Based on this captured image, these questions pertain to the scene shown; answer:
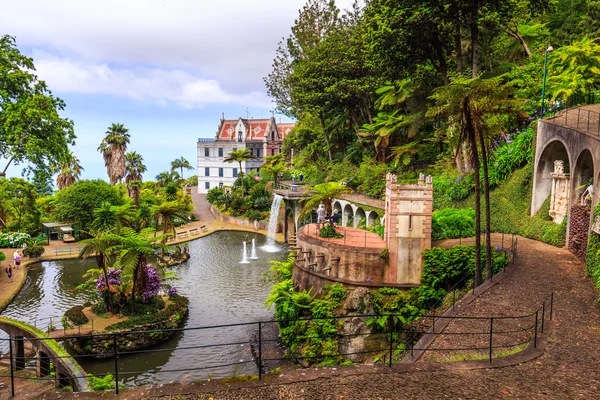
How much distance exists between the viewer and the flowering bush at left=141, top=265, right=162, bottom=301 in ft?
66.5

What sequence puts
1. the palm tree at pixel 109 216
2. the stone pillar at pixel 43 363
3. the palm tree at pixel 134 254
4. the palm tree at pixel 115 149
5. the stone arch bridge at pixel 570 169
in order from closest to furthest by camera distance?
the stone pillar at pixel 43 363, the stone arch bridge at pixel 570 169, the palm tree at pixel 134 254, the palm tree at pixel 109 216, the palm tree at pixel 115 149

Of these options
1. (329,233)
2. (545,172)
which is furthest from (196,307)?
(545,172)

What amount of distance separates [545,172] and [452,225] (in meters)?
5.79

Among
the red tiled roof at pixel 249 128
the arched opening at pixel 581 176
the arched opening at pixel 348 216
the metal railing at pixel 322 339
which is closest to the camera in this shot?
the metal railing at pixel 322 339

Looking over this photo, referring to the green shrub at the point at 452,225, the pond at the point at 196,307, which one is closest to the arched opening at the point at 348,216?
the pond at the point at 196,307

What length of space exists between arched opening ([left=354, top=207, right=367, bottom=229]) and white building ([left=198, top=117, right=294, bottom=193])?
114 feet

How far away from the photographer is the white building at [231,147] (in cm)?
6512

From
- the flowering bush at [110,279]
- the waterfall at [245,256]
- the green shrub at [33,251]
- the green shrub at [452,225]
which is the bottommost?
the waterfall at [245,256]

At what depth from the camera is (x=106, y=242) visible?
767 inches

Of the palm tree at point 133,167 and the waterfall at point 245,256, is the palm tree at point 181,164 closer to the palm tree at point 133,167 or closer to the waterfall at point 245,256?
the palm tree at point 133,167

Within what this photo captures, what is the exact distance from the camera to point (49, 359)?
1227cm

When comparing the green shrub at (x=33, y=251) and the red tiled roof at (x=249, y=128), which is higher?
the red tiled roof at (x=249, y=128)

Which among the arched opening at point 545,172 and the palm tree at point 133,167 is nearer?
the arched opening at point 545,172

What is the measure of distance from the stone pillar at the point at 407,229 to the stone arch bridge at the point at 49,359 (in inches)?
450
